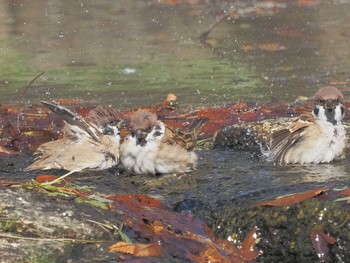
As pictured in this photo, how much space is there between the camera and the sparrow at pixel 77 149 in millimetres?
6680

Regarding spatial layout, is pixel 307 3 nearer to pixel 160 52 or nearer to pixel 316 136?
pixel 160 52

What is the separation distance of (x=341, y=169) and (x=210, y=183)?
0.86 m

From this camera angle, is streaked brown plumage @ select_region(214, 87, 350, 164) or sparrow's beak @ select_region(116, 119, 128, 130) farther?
sparrow's beak @ select_region(116, 119, 128, 130)

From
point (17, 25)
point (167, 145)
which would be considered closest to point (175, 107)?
point (167, 145)

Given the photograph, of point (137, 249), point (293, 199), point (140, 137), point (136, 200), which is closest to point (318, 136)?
point (140, 137)

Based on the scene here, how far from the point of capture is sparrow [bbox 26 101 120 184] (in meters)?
6.68

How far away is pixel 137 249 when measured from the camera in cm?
459

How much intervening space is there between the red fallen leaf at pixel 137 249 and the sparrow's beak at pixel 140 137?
2.03m

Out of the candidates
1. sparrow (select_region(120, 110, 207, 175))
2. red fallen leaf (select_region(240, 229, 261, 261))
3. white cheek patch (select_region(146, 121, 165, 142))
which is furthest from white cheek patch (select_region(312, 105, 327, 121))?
red fallen leaf (select_region(240, 229, 261, 261))

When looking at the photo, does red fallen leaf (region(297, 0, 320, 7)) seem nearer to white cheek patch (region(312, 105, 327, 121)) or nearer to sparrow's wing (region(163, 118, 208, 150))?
sparrow's wing (region(163, 118, 208, 150))

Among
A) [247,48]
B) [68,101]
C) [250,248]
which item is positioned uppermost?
[250,248]

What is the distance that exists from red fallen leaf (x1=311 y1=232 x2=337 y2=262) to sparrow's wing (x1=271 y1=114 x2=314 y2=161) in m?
1.91

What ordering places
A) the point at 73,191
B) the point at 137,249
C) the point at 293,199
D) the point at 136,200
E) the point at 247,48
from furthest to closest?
the point at 247,48
the point at 136,200
the point at 73,191
the point at 293,199
the point at 137,249

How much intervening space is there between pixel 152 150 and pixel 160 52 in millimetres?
7284
